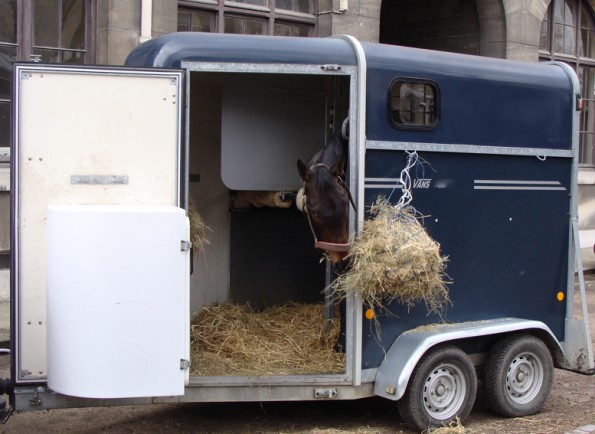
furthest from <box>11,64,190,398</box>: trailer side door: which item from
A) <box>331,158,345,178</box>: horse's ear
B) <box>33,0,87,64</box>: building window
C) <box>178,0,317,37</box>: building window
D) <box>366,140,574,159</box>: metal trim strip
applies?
<box>178,0,317,37</box>: building window

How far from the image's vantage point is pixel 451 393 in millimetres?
6508

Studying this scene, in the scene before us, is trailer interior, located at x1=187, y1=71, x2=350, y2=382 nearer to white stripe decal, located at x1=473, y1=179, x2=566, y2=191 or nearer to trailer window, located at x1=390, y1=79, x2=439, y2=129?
trailer window, located at x1=390, y1=79, x2=439, y2=129

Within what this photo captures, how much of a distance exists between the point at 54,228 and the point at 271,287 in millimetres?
2855

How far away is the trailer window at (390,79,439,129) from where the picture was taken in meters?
6.27

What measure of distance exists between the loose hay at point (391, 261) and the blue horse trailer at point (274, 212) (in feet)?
0.39

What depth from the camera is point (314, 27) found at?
1431cm

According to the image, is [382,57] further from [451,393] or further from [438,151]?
[451,393]

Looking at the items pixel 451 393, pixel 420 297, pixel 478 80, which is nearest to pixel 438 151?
pixel 478 80

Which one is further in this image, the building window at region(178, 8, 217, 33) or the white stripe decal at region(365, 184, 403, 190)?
the building window at region(178, 8, 217, 33)

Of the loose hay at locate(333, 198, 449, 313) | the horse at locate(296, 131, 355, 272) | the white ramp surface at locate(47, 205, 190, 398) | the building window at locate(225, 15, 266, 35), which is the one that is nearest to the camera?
the white ramp surface at locate(47, 205, 190, 398)

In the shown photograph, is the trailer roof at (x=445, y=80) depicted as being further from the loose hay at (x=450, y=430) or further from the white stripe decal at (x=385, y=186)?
the loose hay at (x=450, y=430)

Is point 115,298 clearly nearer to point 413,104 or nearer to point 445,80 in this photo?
point 413,104

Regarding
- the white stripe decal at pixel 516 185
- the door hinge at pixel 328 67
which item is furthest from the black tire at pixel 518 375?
the door hinge at pixel 328 67

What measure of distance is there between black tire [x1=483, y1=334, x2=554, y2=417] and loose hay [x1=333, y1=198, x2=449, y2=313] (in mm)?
974
